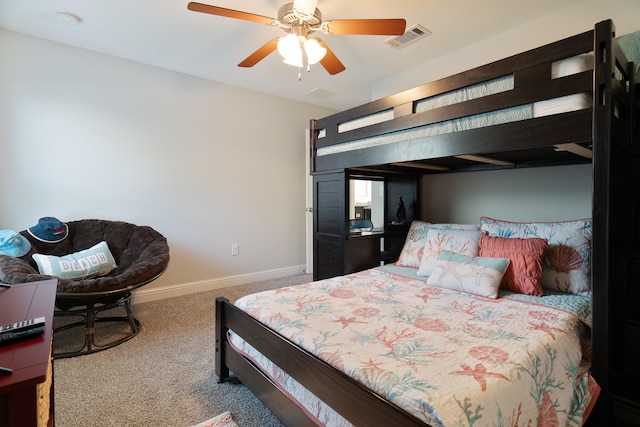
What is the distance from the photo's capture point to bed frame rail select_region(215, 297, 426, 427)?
3.10 feet

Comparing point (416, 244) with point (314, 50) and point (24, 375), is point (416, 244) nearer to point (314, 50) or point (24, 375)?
point (314, 50)

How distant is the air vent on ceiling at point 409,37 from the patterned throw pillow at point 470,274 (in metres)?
1.85

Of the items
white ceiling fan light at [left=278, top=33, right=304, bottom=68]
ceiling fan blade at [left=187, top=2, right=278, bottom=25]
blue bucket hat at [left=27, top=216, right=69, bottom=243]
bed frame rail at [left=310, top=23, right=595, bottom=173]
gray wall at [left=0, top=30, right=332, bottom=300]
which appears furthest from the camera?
gray wall at [left=0, top=30, right=332, bottom=300]

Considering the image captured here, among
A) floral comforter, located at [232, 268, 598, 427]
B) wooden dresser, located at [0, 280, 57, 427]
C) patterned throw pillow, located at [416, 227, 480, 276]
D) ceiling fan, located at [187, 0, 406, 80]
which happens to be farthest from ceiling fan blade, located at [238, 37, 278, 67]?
wooden dresser, located at [0, 280, 57, 427]

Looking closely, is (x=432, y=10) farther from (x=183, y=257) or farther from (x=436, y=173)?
(x=183, y=257)

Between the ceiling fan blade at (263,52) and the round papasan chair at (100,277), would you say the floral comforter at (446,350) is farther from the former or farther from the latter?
the ceiling fan blade at (263,52)

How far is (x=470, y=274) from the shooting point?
1951 millimetres

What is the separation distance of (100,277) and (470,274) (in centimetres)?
270

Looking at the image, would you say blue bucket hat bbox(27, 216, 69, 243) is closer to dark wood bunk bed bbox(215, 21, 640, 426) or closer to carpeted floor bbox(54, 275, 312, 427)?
carpeted floor bbox(54, 275, 312, 427)

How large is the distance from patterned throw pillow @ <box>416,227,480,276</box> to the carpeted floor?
1.45 meters

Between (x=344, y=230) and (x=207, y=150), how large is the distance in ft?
6.52

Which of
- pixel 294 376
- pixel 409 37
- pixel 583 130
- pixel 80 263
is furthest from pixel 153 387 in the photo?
pixel 409 37

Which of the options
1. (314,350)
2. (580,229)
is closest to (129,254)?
(314,350)

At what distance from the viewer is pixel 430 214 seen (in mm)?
3373
